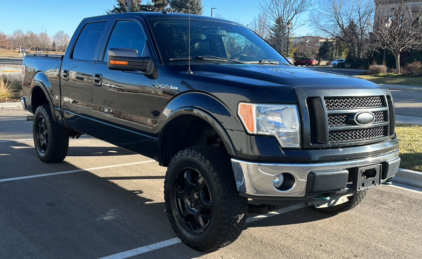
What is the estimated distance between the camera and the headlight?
10.1 ft

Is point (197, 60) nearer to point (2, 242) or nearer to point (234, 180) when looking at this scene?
point (234, 180)

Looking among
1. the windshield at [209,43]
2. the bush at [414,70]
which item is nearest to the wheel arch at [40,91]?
the windshield at [209,43]

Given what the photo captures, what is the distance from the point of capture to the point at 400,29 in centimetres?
3300

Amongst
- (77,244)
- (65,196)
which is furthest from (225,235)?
(65,196)

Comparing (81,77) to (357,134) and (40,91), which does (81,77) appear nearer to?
(40,91)

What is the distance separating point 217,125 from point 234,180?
46 cm

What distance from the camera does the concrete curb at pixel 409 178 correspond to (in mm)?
5766

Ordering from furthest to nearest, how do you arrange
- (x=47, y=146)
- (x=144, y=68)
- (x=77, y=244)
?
(x=47, y=146)
(x=144, y=68)
(x=77, y=244)

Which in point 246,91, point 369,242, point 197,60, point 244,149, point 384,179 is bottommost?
point 369,242

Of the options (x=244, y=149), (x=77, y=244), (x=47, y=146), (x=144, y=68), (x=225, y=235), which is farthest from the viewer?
(x=47, y=146)

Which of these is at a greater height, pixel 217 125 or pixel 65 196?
pixel 217 125

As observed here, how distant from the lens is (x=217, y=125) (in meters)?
3.31

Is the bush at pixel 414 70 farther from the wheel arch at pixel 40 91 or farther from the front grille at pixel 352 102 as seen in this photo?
the front grille at pixel 352 102

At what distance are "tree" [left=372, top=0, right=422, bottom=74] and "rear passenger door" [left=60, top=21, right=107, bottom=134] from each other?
3157cm
